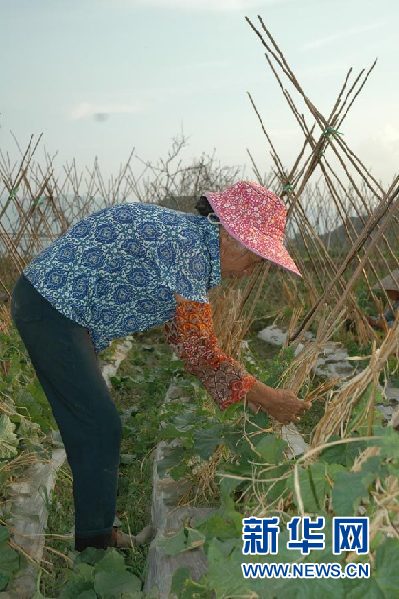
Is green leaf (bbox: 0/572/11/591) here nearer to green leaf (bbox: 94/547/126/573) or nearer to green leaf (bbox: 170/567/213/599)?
green leaf (bbox: 94/547/126/573)

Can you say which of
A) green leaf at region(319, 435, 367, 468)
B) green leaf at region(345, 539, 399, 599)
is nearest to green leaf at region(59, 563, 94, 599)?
green leaf at region(319, 435, 367, 468)

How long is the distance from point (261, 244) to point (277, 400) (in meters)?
0.42

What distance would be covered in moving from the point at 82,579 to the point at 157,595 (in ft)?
0.68

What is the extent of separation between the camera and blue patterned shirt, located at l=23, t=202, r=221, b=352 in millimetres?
1866

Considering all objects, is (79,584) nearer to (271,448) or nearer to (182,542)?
(182,542)

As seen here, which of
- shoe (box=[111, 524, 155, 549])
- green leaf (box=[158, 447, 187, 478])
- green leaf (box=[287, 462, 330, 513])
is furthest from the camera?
green leaf (box=[158, 447, 187, 478])

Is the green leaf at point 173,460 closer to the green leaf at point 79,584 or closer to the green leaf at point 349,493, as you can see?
the green leaf at point 79,584

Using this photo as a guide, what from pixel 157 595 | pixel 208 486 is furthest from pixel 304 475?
pixel 208 486

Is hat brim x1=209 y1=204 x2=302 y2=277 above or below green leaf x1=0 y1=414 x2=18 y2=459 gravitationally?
above

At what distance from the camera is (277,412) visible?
1.91 meters

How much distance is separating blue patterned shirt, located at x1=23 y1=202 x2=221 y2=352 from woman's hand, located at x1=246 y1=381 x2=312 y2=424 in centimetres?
28

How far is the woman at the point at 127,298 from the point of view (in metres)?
1.87

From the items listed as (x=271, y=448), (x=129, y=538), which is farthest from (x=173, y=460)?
(x=271, y=448)

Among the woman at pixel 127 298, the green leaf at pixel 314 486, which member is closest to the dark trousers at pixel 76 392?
the woman at pixel 127 298
